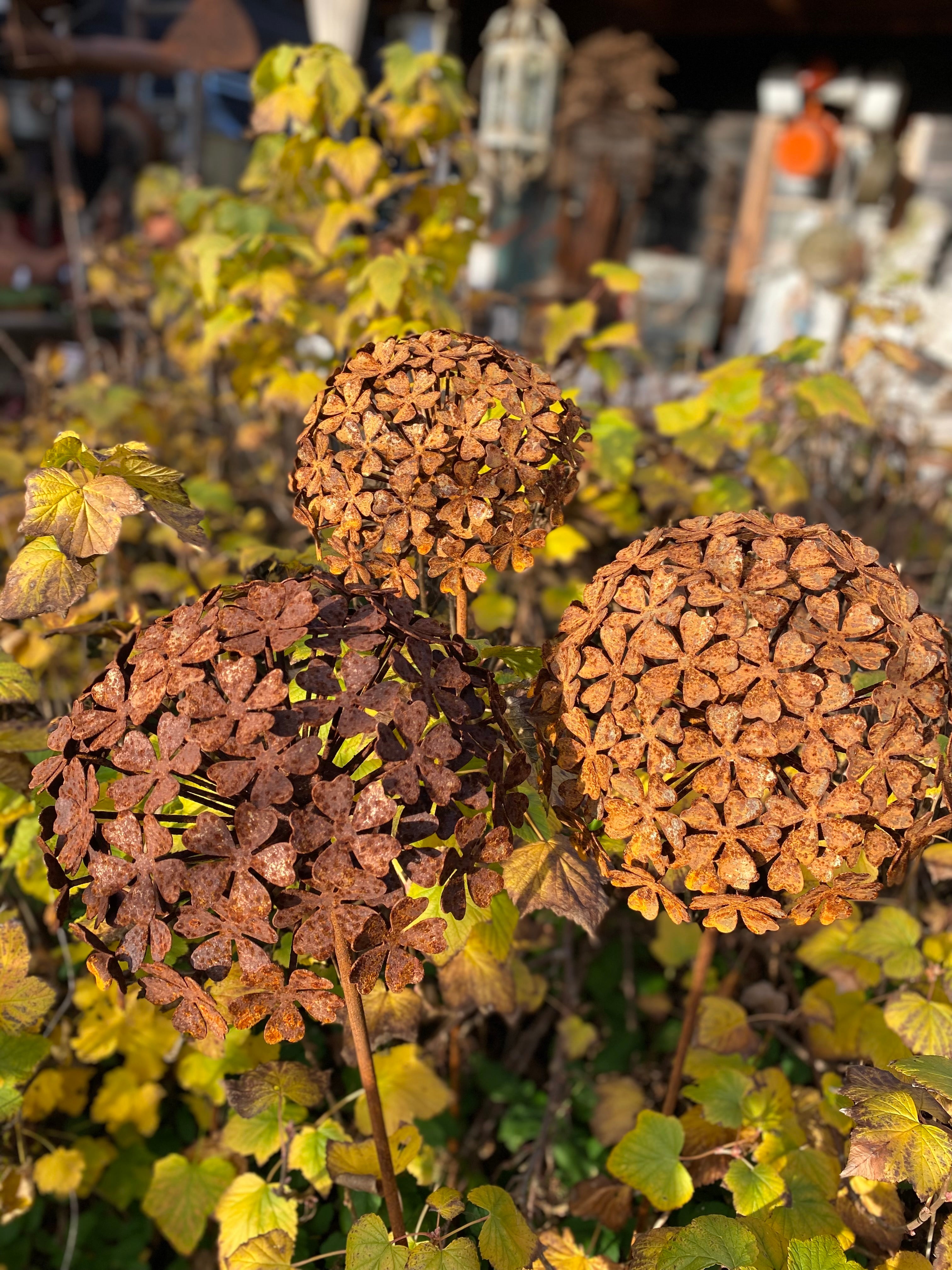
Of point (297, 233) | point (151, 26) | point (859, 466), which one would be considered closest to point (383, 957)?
point (297, 233)

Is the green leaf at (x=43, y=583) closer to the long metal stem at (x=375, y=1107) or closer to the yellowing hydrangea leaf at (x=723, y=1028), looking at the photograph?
the long metal stem at (x=375, y=1107)

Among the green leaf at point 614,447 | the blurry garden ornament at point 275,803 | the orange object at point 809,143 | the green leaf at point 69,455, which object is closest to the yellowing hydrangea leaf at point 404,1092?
the blurry garden ornament at point 275,803

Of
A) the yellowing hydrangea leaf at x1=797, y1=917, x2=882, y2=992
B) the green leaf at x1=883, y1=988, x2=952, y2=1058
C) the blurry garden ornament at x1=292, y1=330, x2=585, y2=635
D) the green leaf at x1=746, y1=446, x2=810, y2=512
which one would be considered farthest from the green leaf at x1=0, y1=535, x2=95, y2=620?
the green leaf at x1=746, y1=446, x2=810, y2=512

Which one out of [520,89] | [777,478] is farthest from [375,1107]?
[520,89]

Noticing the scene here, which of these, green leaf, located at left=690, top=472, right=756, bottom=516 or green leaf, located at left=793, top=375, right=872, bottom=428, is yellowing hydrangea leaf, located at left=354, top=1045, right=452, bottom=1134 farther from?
green leaf, located at left=793, top=375, right=872, bottom=428

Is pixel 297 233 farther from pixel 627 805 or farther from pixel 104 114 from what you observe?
pixel 104 114

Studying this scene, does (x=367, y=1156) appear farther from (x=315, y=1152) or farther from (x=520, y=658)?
(x=520, y=658)
